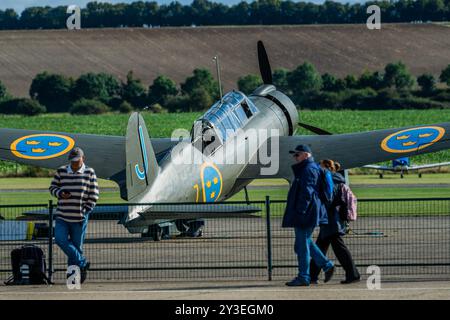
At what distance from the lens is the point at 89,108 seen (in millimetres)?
108125

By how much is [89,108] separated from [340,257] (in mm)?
95939

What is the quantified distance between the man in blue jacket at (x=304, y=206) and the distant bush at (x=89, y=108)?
314 feet

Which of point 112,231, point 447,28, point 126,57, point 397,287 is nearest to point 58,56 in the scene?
point 126,57

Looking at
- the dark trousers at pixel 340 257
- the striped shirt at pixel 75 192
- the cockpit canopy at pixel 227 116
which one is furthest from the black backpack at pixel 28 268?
the cockpit canopy at pixel 227 116

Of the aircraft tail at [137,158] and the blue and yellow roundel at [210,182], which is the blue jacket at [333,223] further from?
the blue and yellow roundel at [210,182]

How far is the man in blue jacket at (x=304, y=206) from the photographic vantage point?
511 inches

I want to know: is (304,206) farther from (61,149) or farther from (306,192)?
(61,149)

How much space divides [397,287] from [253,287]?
1.73m

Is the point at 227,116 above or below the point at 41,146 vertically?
above

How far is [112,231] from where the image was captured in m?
19.9

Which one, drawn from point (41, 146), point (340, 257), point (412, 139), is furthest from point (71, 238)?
point (412, 139)

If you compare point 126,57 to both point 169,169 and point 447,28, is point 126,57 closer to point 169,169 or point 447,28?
point 447,28

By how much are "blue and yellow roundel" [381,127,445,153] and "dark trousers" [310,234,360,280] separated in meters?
9.88

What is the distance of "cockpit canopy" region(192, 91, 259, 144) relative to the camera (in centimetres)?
2086
